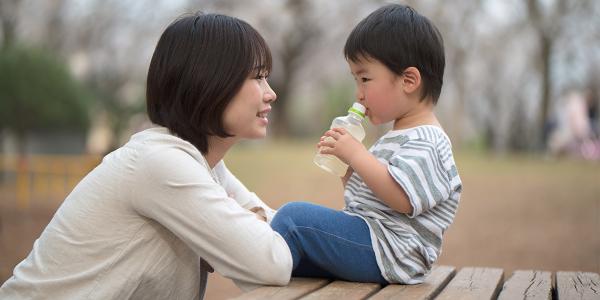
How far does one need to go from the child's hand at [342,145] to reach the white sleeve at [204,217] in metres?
0.33

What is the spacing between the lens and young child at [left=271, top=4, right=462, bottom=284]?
2.15 metres

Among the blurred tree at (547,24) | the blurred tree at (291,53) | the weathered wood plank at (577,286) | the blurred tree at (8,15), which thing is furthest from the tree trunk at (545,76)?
the weathered wood plank at (577,286)

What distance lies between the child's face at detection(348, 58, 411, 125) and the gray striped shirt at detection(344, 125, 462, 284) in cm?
10

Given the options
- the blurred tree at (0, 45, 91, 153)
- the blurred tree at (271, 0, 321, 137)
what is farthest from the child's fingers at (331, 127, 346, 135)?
the blurred tree at (271, 0, 321, 137)

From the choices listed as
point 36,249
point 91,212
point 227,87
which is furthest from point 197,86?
point 36,249

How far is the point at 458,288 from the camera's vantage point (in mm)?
2268

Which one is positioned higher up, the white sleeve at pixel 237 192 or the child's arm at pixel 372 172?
the child's arm at pixel 372 172

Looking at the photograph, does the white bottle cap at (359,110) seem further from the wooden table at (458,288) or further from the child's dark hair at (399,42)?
the wooden table at (458,288)

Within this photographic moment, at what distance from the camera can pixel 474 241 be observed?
7.35 m

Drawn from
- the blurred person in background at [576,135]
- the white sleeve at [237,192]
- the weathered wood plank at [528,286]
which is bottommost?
the blurred person in background at [576,135]

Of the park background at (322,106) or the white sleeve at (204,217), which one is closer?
the white sleeve at (204,217)

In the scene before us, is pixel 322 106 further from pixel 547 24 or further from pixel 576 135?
pixel 576 135

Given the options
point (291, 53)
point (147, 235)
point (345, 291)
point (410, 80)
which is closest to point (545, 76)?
point (291, 53)

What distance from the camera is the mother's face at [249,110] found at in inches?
86.7
